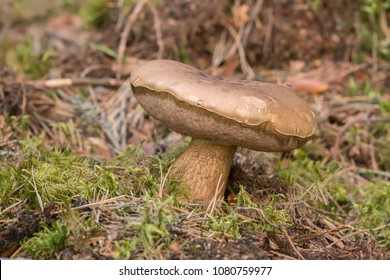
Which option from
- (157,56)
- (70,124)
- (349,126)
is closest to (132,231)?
(70,124)

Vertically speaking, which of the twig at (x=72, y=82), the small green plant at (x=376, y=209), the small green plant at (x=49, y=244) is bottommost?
the small green plant at (x=376, y=209)

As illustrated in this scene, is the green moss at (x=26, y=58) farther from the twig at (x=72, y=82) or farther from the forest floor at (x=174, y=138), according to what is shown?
the twig at (x=72, y=82)

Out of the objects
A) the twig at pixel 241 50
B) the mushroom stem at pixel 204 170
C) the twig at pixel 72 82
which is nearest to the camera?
the mushroom stem at pixel 204 170

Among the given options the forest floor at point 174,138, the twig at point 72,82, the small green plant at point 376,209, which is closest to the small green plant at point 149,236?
the forest floor at point 174,138

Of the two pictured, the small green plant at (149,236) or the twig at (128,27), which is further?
the twig at (128,27)

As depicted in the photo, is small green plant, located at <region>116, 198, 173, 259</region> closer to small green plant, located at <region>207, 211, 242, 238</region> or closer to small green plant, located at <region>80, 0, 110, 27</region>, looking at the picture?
small green plant, located at <region>207, 211, 242, 238</region>

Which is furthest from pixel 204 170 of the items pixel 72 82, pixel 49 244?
pixel 72 82
